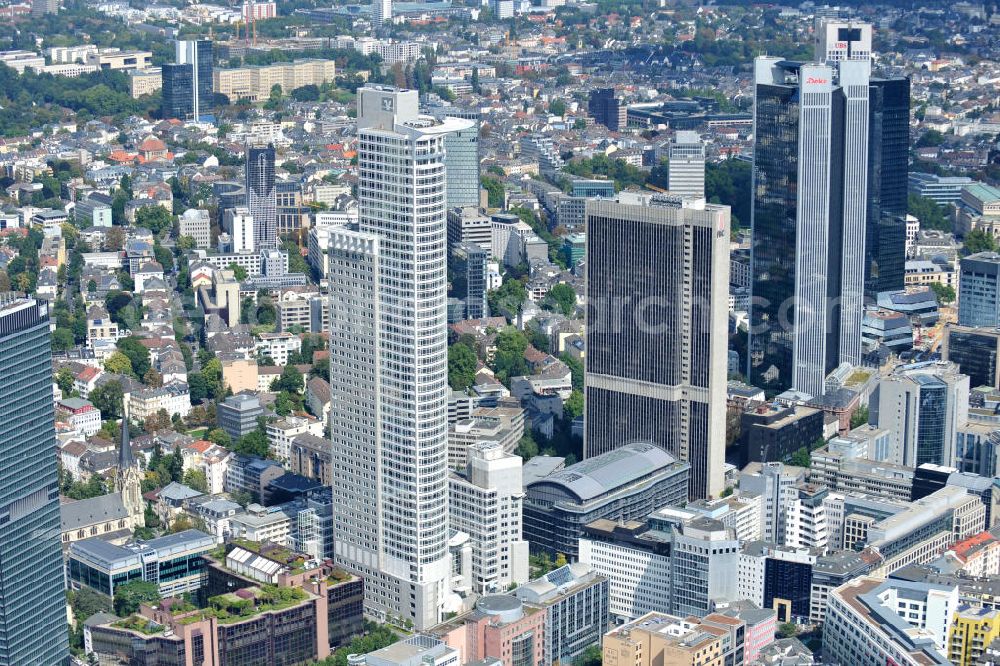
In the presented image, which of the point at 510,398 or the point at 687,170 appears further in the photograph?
the point at 687,170

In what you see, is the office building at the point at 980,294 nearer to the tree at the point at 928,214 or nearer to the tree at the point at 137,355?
the tree at the point at 928,214

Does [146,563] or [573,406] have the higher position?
[573,406]

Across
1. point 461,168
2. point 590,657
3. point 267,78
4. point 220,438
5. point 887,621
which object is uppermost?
point 267,78

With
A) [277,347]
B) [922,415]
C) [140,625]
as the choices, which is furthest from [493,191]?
[140,625]

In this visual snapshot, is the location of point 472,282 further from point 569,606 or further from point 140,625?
point 140,625

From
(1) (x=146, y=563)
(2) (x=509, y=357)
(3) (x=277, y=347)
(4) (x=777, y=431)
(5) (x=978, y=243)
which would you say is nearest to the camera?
(1) (x=146, y=563)

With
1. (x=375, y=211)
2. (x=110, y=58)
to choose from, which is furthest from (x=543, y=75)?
(x=375, y=211)

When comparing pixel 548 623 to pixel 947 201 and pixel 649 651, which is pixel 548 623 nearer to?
pixel 649 651
